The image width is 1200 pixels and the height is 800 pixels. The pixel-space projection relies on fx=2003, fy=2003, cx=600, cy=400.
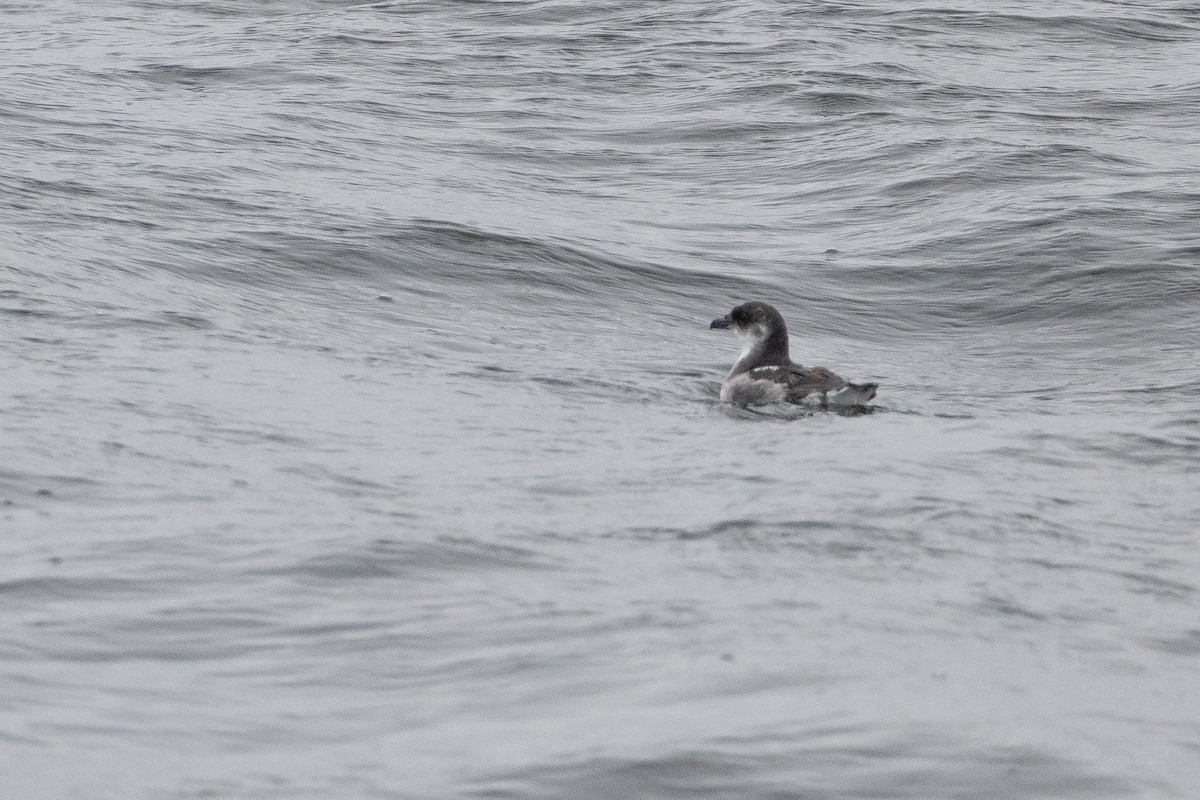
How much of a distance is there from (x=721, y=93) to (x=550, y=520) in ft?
48.4

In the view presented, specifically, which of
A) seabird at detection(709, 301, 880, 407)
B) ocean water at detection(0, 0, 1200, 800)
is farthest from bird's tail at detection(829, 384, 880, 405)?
ocean water at detection(0, 0, 1200, 800)

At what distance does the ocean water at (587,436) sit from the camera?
21.5ft

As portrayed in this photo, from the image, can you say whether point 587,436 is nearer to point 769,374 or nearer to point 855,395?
point 855,395

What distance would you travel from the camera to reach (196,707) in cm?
655

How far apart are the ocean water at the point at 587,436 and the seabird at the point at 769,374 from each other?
8.1 inches

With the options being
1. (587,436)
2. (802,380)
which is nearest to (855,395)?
(802,380)

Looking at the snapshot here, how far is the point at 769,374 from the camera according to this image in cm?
1231

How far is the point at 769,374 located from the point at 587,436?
6.43 ft

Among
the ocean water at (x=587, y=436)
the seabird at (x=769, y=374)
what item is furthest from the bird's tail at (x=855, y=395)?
the ocean water at (x=587, y=436)

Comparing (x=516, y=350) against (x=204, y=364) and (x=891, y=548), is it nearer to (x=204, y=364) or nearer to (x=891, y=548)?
(x=204, y=364)

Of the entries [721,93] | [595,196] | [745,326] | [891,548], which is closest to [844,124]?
[721,93]

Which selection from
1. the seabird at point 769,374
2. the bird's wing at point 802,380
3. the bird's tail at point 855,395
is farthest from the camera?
the bird's wing at point 802,380

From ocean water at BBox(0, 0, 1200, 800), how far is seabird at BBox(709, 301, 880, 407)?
21 cm

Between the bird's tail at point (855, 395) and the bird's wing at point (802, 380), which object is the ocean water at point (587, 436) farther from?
the bird's tail at point (855, 395)
